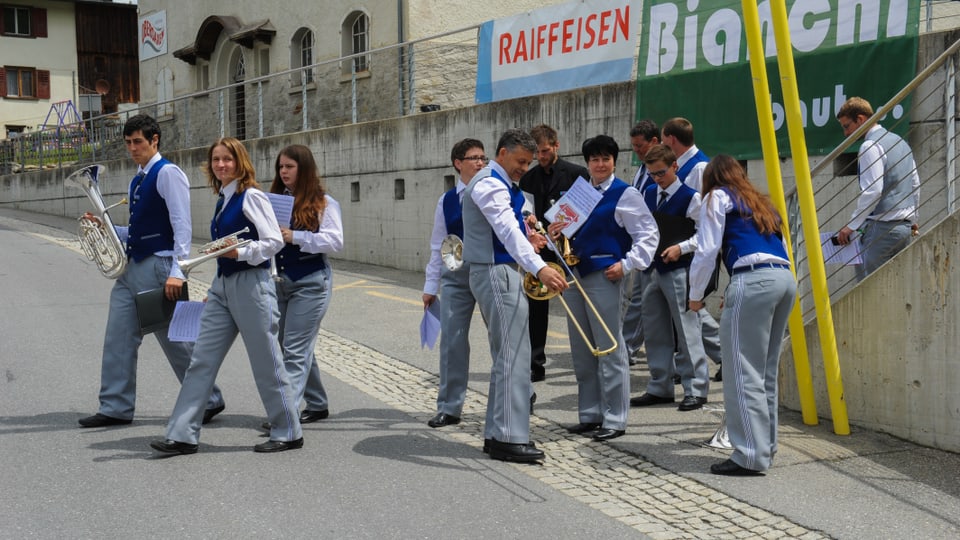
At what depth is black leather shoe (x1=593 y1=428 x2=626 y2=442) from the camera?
6.43 meters

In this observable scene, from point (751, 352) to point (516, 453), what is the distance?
1.42m

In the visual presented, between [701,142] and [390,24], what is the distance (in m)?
12.4

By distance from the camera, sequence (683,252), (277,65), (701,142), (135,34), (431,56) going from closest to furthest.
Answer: (683,252) < (701,142) < (431,56) < (277,65) < (135,34)

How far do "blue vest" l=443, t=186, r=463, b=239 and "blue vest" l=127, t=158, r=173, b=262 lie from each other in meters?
1.81

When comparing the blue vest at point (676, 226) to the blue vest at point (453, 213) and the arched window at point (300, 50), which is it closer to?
the blue vest at point (453, 213)

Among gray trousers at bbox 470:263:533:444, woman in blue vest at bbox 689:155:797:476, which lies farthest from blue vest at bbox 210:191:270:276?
woman in blue vest at bbox 689:155:797:476

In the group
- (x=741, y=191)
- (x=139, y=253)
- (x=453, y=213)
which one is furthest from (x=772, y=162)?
(x=139, y=253)

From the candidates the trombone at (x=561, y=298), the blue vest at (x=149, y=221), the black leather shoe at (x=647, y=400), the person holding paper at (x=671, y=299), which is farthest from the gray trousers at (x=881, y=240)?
the blue vest at (x=149, y=221)

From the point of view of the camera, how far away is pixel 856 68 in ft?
30.8

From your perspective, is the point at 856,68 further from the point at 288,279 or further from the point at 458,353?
the point at 288,279

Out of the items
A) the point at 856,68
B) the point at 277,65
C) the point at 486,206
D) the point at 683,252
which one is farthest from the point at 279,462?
the point at 277,65

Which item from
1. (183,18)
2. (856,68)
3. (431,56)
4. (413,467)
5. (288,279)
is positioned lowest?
(413,467)

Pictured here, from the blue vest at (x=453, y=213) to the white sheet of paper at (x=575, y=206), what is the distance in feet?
2.43

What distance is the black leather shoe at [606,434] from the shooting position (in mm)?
6434
